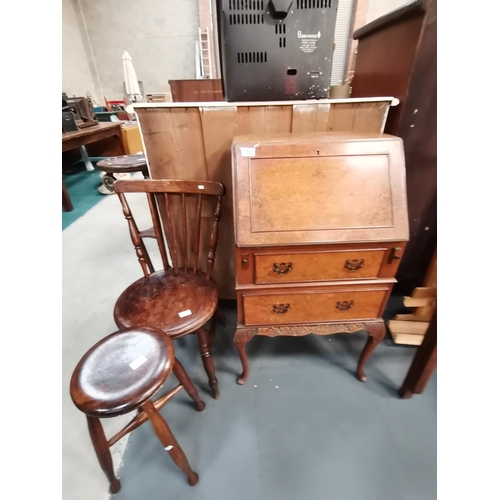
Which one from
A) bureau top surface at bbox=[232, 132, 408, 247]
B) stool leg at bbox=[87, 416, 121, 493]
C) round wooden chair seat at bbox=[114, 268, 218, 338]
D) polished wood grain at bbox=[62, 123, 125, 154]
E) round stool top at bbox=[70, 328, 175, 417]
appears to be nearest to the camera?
round stool top at bbox=[70, 328, 175, 417]

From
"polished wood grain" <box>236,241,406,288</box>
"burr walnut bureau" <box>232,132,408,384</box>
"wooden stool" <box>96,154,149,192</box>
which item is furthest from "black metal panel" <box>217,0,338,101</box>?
"wooden stool" <box>96,154,149,192</box>

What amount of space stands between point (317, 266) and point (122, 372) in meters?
0.75

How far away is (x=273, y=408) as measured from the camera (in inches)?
49.7

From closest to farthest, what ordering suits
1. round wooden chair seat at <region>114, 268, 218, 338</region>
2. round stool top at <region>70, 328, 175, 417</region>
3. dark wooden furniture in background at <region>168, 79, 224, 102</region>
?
round stool top at <region>70, 328, 175, 417</region>, round wooden chair seat at <region>114, 268, 218, 338</region>, dark wooden furniture in background at <region>168, 79, 224, 102</region>

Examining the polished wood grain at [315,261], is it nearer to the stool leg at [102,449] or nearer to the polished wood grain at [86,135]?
the stool leg at [102,449]

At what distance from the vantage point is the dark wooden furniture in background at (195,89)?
10.9ft

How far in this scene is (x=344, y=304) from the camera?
3.69 ft

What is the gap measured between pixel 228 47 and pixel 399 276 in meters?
1.60

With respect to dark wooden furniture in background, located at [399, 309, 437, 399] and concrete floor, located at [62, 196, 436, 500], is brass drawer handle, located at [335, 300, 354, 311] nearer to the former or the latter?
dark wooden furniture in background, located at [399, 309, 437, 399]

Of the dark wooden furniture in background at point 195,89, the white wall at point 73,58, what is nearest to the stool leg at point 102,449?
the dark wooden furniture in background at point 195,89

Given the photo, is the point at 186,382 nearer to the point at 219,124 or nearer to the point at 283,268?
the point at 283,268

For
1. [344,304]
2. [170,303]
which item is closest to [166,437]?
[170,303]

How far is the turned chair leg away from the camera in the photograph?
3.81ft

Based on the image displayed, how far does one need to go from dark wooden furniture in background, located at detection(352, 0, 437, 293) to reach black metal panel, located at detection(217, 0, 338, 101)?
1.43 feet
